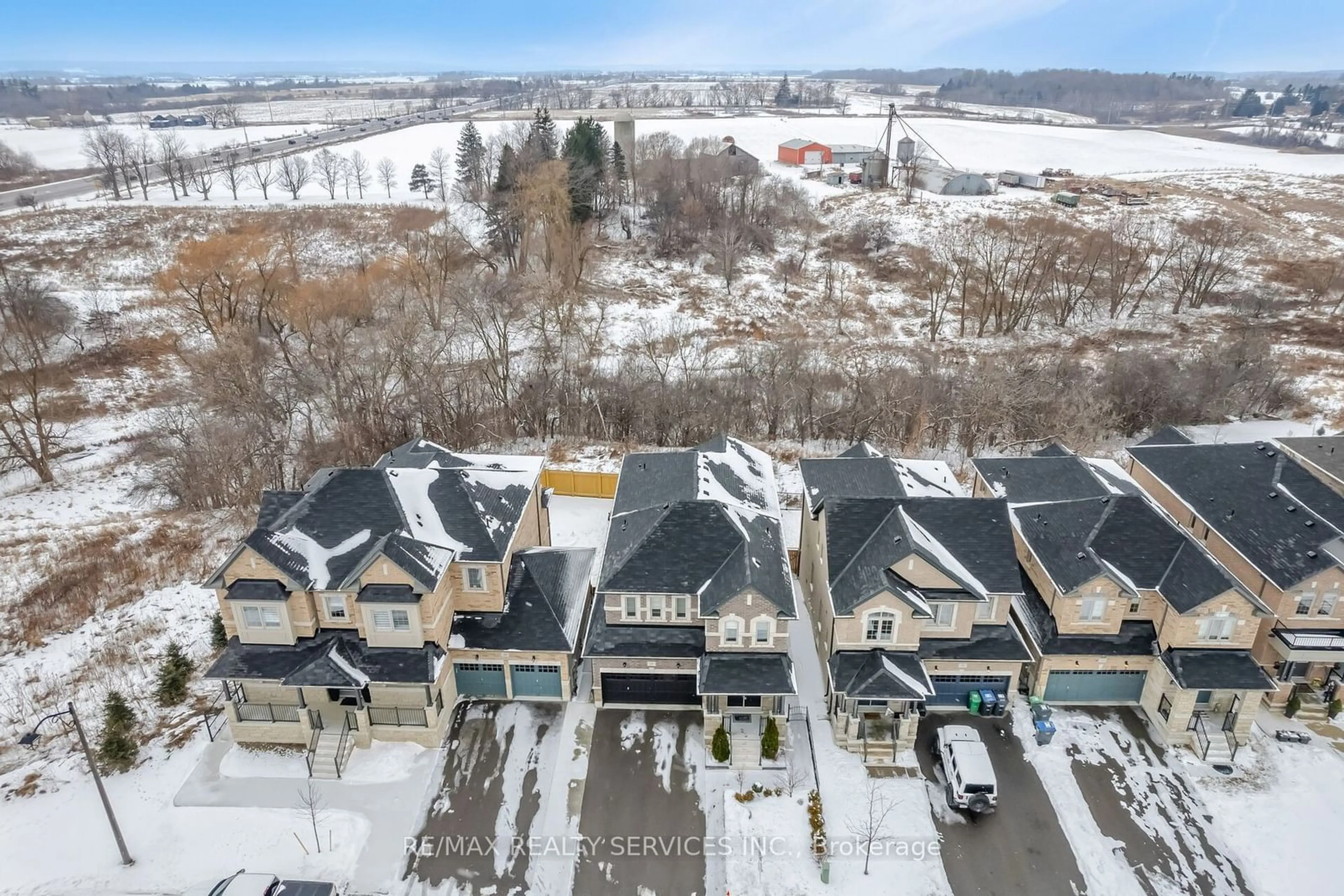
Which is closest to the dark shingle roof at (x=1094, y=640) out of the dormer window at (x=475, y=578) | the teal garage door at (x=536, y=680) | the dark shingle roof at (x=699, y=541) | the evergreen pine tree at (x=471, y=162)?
the dark shingle roof at (x=699, y=541)

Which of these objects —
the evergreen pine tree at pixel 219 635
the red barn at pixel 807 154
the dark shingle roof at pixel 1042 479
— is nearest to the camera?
the evergreen pine tree at pixel 219 635

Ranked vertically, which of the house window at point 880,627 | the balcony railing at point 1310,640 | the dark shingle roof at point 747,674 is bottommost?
the dark shingle roof at point 747,674

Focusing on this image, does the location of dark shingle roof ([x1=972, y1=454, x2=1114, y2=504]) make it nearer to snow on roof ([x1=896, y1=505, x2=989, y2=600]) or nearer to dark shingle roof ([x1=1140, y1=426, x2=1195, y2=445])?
dark shingle roof ([x1=1140, y1=426, x2=1195, y2=445])

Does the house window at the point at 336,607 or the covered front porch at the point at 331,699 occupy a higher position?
the house window at the point at 336,607

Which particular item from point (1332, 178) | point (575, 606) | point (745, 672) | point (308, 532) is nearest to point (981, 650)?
point (745, 672)

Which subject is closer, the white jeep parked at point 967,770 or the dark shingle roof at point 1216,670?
the white jeep parked at point 967,770

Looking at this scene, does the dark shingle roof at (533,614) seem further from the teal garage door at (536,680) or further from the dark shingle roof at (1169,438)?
the dark shingle roof at (1169,438)

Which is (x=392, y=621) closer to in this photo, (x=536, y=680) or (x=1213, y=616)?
(x=536, y=680)
